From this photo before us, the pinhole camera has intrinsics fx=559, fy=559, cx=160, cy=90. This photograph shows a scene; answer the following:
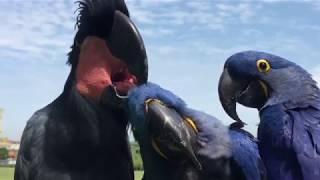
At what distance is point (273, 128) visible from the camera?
3916 millimetres

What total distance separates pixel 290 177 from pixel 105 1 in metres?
1.97

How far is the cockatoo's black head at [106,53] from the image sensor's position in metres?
4.27

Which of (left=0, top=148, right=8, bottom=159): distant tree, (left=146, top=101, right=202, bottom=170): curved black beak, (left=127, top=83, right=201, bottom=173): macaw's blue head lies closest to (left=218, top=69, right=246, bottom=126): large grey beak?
(left=127, top=83, right=201, bottom=173): macaw's blue head

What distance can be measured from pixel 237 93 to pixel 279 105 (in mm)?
444

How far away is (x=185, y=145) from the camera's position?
11.4 ft

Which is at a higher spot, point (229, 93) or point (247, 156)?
point (229, 93)

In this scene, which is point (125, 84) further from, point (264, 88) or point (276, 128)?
point (276, 128)

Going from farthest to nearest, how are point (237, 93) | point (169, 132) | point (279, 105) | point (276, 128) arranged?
point (237, 93) → point (279, 105) → point (276, 128) → point (169, 132)

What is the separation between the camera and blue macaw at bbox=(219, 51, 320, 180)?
3865 mm

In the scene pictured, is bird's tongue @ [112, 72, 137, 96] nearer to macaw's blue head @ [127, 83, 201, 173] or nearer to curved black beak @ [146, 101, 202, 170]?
macaw's blue head @ [127, 83, 201, 173]

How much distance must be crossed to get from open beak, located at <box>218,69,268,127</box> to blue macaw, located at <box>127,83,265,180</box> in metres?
0.63

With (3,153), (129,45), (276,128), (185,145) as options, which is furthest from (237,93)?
(3,153)

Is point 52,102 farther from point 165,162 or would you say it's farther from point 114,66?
point 165,162

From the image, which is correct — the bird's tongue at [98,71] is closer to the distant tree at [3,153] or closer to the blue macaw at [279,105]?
the blue macaw at [279,105]
